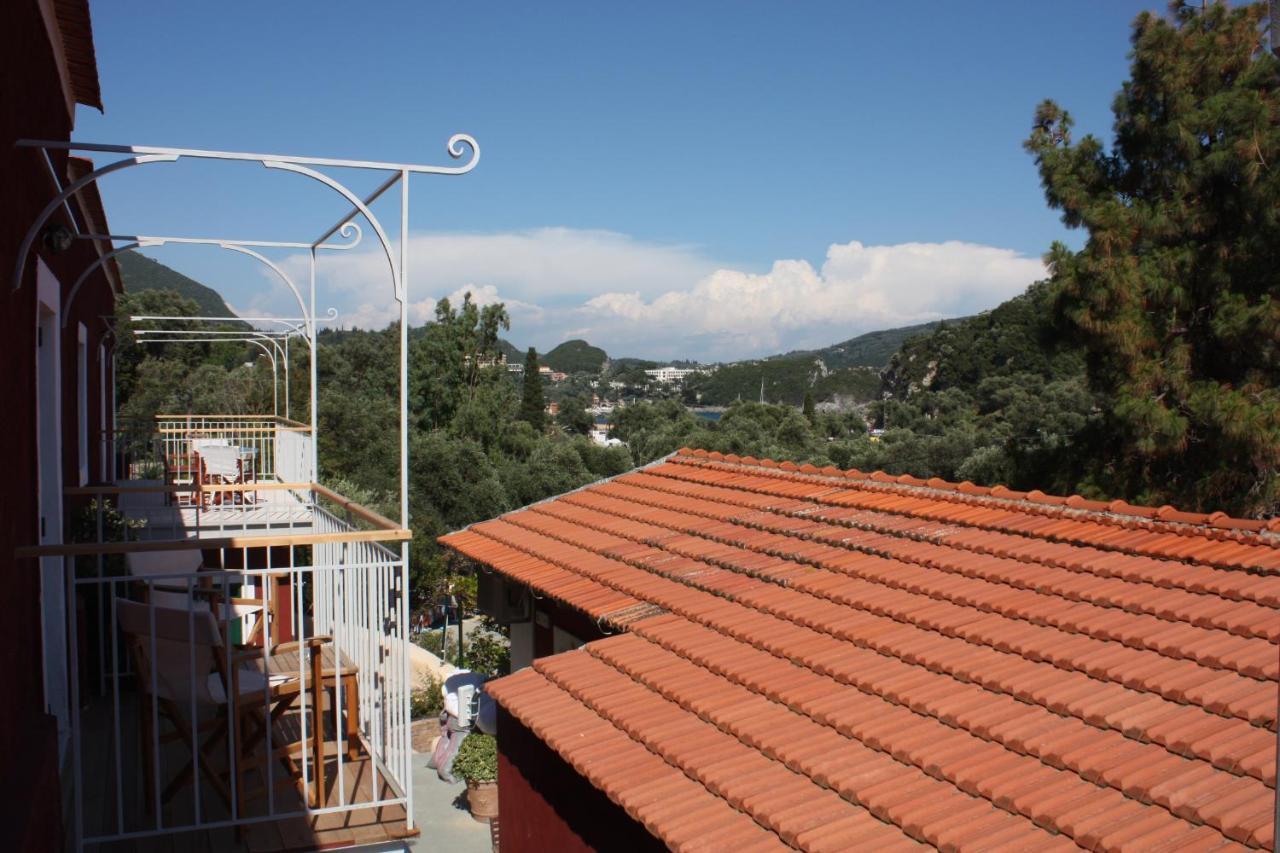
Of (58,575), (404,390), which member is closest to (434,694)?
(58,575)

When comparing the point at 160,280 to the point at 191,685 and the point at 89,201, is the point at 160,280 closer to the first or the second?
the point at 89,201

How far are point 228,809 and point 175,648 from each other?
0.72 m

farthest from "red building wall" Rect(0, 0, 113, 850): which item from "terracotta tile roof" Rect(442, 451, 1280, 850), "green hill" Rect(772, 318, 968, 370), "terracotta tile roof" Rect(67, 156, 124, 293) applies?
"green hill" Rect(772, 318, 968, 370)

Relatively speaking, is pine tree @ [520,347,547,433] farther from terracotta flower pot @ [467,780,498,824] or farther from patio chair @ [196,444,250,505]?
terracotta flower pot @ [467,780,498,824]

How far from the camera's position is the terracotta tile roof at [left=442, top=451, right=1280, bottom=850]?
325 centimetres

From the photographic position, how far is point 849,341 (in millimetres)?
131750

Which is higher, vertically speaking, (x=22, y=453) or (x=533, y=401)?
(x=22, y=453)

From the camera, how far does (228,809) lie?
4.12 metres

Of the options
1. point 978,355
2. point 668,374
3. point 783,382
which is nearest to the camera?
point 978,355

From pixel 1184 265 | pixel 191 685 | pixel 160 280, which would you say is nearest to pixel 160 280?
pixel 160 280

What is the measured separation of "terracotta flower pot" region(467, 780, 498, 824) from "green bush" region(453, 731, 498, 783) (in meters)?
0.10

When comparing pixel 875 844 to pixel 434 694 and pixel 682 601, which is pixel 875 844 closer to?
pixel 682 601

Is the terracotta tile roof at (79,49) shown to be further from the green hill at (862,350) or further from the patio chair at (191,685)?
the green hill at (862,350)

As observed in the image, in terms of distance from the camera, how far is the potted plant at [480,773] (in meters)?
9.77
